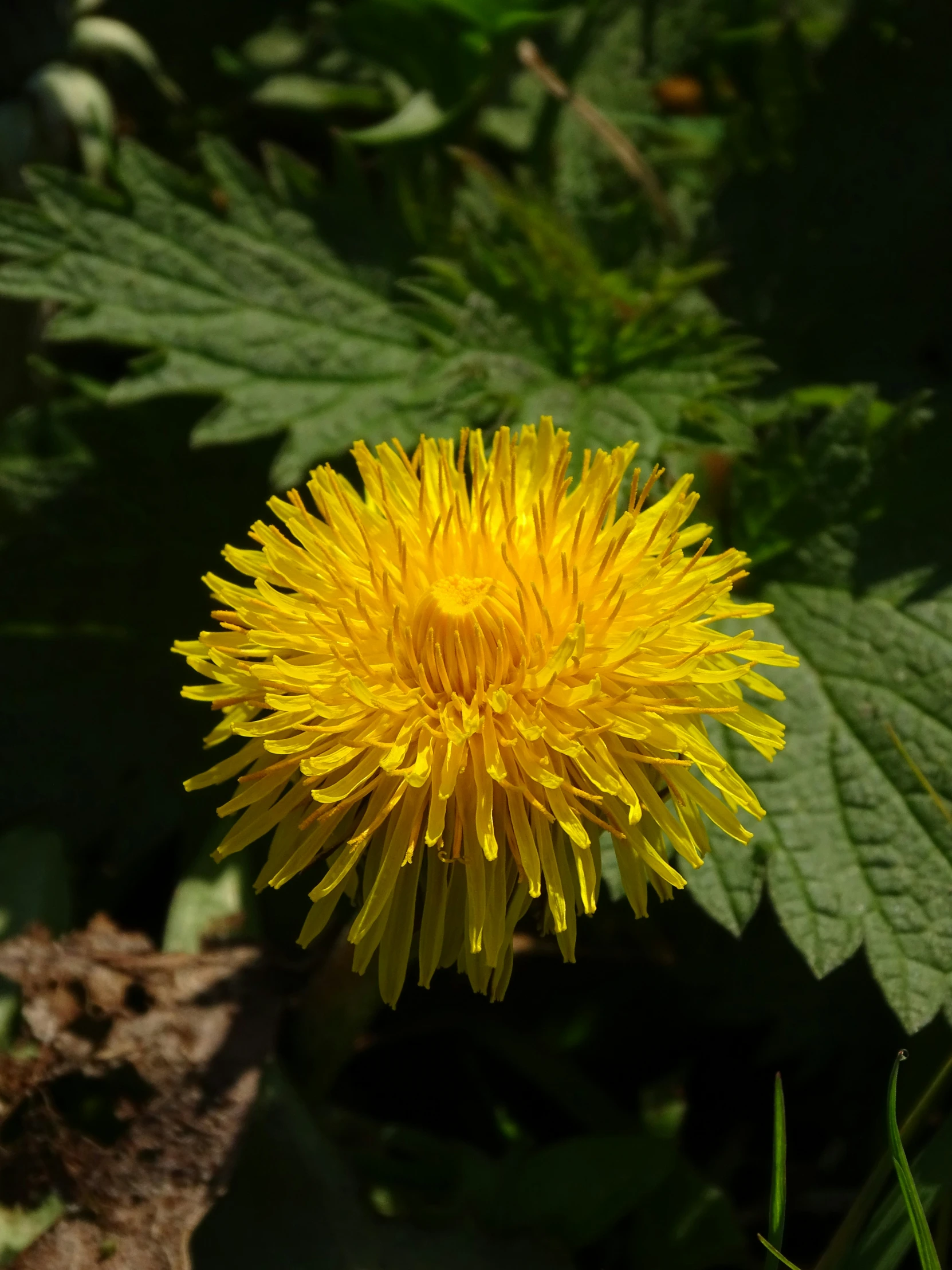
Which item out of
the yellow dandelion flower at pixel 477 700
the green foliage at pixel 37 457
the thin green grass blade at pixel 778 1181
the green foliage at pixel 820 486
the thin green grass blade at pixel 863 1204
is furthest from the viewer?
the green foliage at pixel 37 457

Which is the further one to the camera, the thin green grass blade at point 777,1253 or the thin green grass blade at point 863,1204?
the thin green grass blade at point 863,1204

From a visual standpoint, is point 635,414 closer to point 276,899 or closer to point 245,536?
point 245,536

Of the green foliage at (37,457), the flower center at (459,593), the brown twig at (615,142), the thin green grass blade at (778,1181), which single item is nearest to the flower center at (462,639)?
the flower center at (459,593)

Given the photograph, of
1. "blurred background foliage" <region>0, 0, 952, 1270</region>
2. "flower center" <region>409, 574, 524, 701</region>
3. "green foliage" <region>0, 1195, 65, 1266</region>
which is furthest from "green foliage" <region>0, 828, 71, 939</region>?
"flower center" <region>409, 574, 524, 701</region>

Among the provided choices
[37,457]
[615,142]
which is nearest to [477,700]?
[37,457]

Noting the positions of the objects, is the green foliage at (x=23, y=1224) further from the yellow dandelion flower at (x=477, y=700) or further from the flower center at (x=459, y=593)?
the flower center at (x=459, y=593)

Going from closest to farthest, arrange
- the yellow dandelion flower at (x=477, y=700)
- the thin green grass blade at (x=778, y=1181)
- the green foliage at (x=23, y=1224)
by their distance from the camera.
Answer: the yellow dandelion flower at (x=477, y=700) → the thin green grass blade at (x=778, y=1181) → the green foliage at (x=23, y=1224)

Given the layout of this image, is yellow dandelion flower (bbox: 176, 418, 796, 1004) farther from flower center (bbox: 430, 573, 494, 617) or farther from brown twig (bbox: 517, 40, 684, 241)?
brown twig (bbox: 517, 40, 684, 241)
